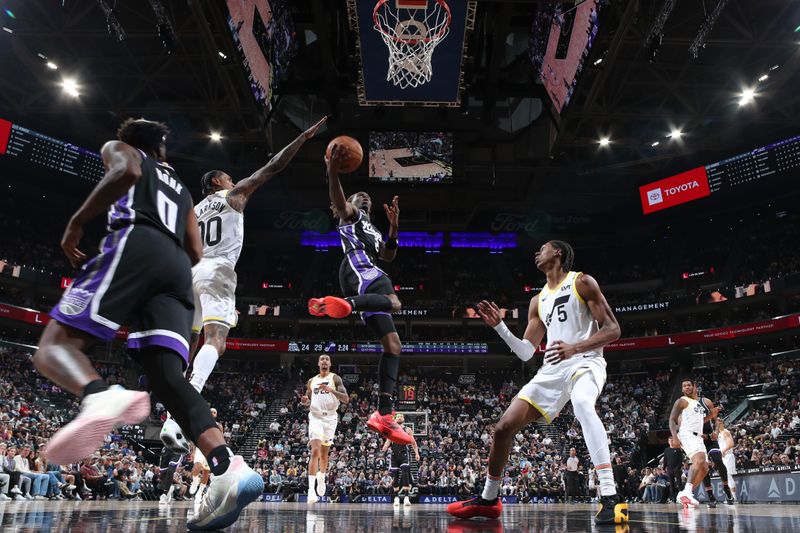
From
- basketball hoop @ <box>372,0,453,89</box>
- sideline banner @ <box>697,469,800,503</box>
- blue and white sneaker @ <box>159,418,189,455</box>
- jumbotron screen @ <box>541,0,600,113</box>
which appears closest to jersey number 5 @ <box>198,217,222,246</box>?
blue and white sneaker @ <box>159,418,189,455</box>

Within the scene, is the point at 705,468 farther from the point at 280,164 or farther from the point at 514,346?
the point at 280,164

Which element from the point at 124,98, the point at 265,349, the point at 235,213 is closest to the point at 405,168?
the point at 124,98

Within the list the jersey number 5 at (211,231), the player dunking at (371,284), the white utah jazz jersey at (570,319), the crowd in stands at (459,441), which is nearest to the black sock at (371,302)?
the player dunking at (371,284)

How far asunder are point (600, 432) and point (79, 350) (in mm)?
3511

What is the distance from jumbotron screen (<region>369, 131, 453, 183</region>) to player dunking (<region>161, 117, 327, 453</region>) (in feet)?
53.8

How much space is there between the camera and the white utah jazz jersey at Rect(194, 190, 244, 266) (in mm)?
5156

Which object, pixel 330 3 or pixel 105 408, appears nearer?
pixel 105 408

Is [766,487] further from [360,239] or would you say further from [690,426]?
[360,239]

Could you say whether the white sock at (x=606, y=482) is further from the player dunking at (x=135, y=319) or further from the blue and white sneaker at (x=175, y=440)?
the blue and white sneaker at (x=175, y=440)

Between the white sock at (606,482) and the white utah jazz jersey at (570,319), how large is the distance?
86 cm

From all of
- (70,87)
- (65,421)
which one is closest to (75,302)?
(70,87)

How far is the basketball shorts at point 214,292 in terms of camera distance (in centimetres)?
494

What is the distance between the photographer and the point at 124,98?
2102 centimetres

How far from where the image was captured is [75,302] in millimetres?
2479
